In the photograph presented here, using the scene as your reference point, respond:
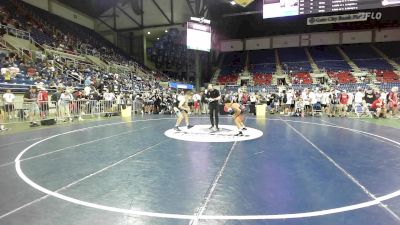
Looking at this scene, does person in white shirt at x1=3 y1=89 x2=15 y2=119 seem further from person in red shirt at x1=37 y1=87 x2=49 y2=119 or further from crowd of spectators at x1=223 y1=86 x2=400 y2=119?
crowd of spectators at x1=223 y1=86 x2=400 y2=119

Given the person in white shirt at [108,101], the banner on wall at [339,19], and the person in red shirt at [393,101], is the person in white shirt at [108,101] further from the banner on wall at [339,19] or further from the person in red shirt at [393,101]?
the banner on wall at [339,19]

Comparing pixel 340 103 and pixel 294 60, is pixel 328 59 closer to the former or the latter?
pixel 294 60

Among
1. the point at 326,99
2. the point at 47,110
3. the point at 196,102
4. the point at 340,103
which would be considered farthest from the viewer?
the point at 196,102

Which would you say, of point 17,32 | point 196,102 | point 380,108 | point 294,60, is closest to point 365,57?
point 294,60

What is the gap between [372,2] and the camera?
1542 centimetres

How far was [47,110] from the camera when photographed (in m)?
13.2

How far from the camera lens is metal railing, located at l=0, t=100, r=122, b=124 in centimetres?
1218

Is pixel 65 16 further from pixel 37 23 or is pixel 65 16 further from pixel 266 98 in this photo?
pixel 266 98

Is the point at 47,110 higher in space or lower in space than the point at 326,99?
lower

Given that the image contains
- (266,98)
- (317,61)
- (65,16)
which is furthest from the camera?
(317,61)

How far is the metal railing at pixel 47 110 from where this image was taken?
40.0 feet

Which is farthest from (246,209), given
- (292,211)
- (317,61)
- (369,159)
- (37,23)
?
(317,61)

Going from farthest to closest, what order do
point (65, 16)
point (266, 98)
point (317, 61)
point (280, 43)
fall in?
point (280, 43) < point (317, 61) < point (65, 16) < point (266, 98)

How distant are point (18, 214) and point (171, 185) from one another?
78.0 inches
